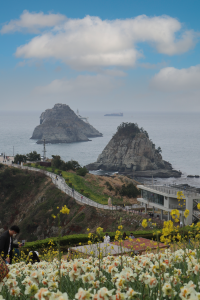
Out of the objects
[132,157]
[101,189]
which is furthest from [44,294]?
[132,157]

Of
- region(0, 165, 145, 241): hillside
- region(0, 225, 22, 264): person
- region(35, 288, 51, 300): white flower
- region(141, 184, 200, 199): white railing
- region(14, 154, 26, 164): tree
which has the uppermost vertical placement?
region(14, 154, 26, 164): tree

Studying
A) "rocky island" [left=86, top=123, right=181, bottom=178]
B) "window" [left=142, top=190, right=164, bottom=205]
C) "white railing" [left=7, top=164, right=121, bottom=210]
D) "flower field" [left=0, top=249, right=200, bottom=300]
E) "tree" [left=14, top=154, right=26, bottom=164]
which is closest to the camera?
"flower field" [left=0, top=249, right=200, bottom=300]

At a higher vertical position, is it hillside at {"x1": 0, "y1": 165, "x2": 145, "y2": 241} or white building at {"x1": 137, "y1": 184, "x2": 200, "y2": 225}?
white building at {"x1": 137, "y1": 184, "x2": 200, "y2": 225}

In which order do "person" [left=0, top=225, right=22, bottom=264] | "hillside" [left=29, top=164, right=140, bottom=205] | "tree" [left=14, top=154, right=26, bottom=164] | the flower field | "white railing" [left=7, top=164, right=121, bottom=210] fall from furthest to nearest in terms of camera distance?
"tree" [left=14, top=154, right=26, bottom=164] < "hillside" [left=29, top=164, right=140, bottom=205] < "white railing" [left=7, top=164, right=121, bottom=210] < "person" [left=0, top=225, right=22, bottom=264] < the flower field

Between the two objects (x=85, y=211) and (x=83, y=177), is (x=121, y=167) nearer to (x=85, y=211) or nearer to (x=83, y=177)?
(x=83, y=177)

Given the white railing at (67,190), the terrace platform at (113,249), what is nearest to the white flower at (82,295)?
the terrace platform at (113,249)

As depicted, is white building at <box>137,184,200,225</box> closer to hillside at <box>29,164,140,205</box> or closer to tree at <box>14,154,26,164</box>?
hillside at <box>29,164,140,205</box>

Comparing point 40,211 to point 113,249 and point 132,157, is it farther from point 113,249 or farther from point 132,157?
point 132,157

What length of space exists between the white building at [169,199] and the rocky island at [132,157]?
222 feet

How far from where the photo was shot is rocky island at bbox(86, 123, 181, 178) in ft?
363

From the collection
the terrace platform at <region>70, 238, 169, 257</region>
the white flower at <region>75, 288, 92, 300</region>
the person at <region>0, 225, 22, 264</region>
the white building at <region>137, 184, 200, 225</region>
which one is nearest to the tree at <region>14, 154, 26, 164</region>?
the white building at <region>137, 184, 200, 225</region>

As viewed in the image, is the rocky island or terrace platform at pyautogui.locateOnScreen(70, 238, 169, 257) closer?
terrace platform at pyautogui.locateOnScreen(70, 238, 169, 257)

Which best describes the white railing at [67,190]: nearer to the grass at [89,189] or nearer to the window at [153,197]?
the grass at [89,189]

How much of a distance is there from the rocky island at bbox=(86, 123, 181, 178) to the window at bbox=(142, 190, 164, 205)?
2613 inches
